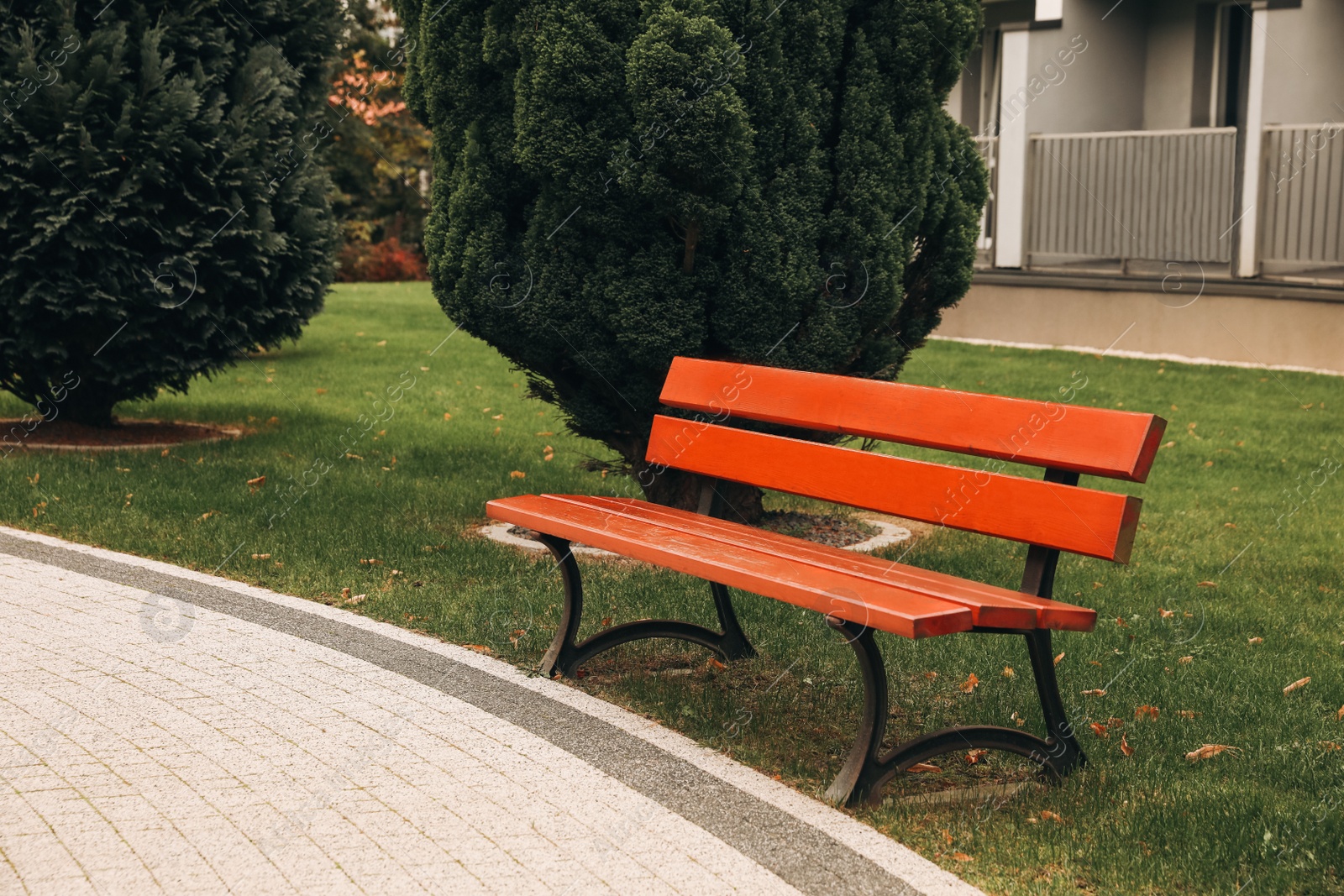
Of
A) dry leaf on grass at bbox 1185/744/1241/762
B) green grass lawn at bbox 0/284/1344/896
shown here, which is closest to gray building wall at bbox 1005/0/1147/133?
green grass lawn at bbox 0/284/1344/896

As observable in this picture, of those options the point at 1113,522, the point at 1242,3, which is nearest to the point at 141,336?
the point at 1113,522

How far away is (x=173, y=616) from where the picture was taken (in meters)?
5.50

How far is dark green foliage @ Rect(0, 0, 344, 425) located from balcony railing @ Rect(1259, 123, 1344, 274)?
961 centimetres

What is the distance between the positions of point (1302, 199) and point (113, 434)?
11.3 m

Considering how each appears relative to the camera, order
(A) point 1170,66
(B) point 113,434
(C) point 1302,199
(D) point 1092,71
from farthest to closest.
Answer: (A) point 1170,66 < (D) point 1092,71 < (C) point 1302,199 < (B) point 113,434

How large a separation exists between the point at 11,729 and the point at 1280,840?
365cm

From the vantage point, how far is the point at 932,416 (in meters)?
4.40

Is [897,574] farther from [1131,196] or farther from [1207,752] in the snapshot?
[1131,196]

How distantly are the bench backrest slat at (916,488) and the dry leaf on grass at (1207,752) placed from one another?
2.65 feet

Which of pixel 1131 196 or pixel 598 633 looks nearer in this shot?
pixel 598 633

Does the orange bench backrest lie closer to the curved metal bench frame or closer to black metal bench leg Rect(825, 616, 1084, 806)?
the curved metal bench frame

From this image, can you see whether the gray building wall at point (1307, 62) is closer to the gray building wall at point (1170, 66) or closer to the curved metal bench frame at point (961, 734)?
the gray building wall at point (1170, 66)

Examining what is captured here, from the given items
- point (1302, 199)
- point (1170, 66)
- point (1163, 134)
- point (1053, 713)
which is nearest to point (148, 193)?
point (1053, 713)

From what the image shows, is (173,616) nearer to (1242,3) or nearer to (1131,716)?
(1131,716)
